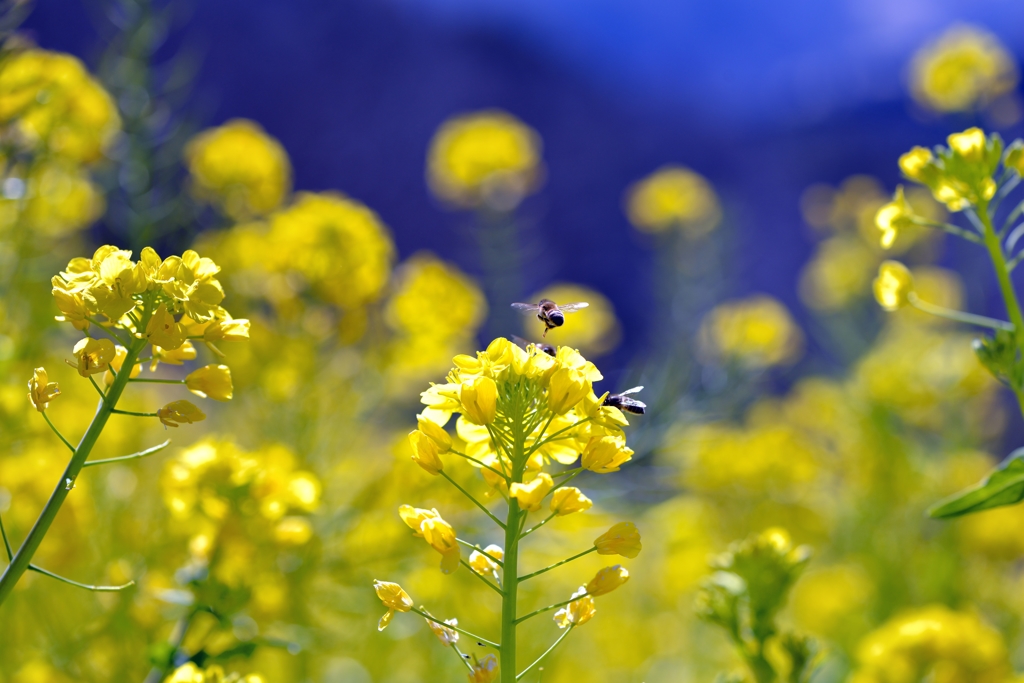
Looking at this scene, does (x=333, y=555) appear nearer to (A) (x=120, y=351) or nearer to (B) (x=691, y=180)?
(A) (x=120, y=351)

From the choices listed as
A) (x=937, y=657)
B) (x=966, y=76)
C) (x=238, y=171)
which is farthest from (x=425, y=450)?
(x=966, y=76)

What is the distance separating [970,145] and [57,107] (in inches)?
57.3

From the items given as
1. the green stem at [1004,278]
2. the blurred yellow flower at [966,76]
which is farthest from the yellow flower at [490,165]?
the green stem at [1004,278]

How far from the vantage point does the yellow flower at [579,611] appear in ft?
1.78

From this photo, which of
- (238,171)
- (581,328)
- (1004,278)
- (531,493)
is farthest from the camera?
(581,328)

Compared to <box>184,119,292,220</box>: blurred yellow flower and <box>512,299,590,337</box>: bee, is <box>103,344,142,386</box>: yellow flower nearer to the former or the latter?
<box>512,299,590,337</box>: bee

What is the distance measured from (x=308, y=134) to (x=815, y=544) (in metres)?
8.76

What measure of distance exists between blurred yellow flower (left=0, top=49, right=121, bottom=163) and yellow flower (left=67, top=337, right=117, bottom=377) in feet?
2.35

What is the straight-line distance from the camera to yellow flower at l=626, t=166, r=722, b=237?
10.2 ft

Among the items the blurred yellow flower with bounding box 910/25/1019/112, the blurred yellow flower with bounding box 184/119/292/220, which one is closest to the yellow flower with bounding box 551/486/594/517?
the blurred yellow flower with bounding box 184/119/292/220

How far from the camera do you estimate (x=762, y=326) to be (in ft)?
8.25

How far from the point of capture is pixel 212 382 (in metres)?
0.59

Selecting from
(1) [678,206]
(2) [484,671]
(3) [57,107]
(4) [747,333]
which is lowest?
(2) [484,671]

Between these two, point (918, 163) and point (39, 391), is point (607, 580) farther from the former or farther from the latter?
point (918, 163)
